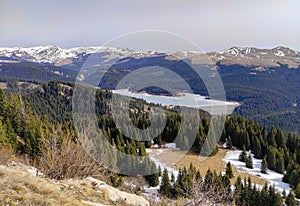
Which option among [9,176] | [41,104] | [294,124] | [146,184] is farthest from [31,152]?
[294,124]

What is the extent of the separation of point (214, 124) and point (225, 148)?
6.60m

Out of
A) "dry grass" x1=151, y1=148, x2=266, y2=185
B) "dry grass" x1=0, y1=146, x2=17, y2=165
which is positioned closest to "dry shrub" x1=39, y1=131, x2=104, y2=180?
"dry grass" x1=0, y1=146, x2=17, y2=165

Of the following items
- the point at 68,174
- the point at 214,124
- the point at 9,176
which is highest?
the point at 9,176

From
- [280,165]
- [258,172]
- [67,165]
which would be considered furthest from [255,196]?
[67,165]

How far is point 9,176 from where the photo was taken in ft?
31.8

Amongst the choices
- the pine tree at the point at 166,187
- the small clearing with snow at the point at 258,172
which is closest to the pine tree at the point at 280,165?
the small clearing with snow at the point at 258,172

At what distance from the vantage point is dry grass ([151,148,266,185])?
40562 millimetres

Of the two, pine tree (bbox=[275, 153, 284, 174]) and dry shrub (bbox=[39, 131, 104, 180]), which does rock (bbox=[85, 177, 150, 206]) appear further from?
pine tree (bbox=[275, 153, 284, 174])

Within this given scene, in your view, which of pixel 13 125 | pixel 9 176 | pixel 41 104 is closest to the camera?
pixel 9 176

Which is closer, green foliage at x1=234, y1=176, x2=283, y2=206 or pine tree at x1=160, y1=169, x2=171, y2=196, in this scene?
green foliage at x1=234, y1=176, x2=283, y2=206

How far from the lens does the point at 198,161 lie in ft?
144

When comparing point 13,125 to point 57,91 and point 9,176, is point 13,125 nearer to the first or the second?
point 9,176

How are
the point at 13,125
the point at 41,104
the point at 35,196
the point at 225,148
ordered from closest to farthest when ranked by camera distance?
the point at 35,196, the point at 13,125, the point at 225,148, the point at 41,104

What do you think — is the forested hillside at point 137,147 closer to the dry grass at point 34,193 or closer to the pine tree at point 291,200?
the pine tree at point 291,200
